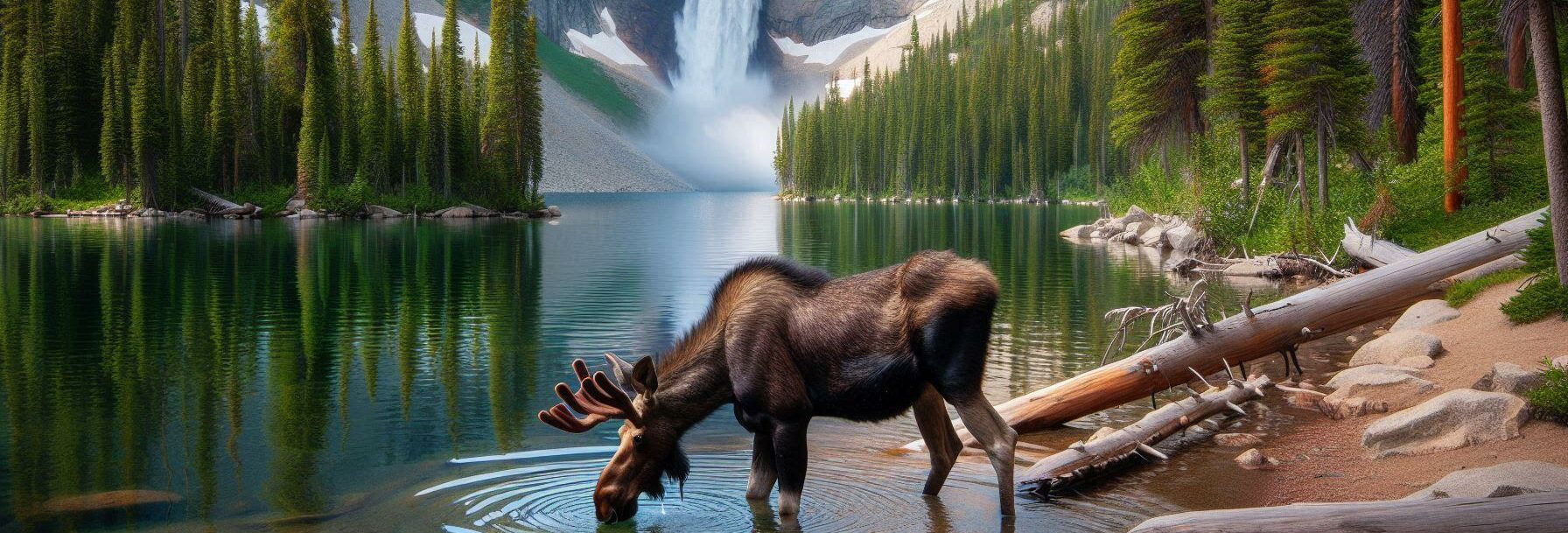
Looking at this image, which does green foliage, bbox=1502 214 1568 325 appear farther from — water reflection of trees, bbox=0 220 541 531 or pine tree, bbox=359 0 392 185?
pine tree, bbox=359 0 392 185

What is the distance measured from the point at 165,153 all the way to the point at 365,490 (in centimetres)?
7327

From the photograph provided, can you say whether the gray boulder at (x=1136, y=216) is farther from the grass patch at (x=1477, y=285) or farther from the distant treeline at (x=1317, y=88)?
the grass patch at (x=1477, y=285)

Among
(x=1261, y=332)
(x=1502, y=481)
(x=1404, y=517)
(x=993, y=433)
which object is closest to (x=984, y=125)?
(x=1261, y=332)

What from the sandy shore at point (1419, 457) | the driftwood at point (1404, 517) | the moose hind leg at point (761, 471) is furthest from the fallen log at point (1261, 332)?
the driftwood at point (1404, 517)

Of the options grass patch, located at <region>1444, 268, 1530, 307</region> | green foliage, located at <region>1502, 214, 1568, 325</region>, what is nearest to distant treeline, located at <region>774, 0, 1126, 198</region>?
grass patch, located at <region>1444, 268, 1530, 307</region>

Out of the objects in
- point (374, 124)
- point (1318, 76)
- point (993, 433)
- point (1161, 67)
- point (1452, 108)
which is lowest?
point (993, 433)

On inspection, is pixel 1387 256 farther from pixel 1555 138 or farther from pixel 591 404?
pixel 591 404

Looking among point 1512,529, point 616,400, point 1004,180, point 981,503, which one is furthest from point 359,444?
point 1004,180

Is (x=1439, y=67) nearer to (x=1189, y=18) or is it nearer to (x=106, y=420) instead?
(x=1189, y=18)

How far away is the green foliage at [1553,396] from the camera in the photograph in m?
8.76

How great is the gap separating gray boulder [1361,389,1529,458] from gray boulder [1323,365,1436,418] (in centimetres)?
144

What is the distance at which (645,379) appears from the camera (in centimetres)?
732

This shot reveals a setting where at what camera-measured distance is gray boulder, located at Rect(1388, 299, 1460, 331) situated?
1336 centimetres

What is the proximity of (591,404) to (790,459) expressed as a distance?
1.28m
